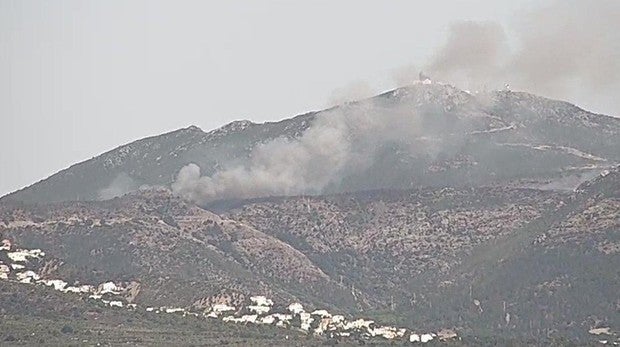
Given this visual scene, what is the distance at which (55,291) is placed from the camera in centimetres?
12400

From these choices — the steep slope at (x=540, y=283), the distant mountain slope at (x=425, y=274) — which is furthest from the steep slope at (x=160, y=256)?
the steep slope at (x=540, y=283)

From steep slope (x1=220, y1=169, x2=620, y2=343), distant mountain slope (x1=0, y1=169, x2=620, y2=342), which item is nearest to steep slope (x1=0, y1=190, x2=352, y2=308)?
distant mountain slope (x1=0, y1=169, x2=620, y2=342)

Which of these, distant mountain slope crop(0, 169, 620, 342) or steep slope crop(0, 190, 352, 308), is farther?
steep slope crop(0, 190, 352, 308)

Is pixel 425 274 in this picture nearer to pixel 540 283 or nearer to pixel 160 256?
pixel 540 283

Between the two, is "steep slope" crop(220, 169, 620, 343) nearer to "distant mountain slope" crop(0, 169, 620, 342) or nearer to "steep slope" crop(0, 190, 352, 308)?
"distant mountain slope" crop(0, 169, 620, 342)

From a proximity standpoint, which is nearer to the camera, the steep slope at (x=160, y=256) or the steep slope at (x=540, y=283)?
the steep slope at (x=540, y=283)

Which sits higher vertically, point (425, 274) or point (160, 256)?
point (160, 256)

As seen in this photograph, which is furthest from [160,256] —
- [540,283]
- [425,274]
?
[540,283]

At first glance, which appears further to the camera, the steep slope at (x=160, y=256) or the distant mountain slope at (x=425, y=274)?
the steep slope at (x=160, y=256)

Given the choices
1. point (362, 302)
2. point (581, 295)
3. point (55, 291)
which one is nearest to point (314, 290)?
point (362, 302)

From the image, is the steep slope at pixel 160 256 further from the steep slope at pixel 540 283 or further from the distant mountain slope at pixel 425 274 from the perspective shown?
the steep slope at pixel 540 283

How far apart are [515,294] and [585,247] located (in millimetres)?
13648

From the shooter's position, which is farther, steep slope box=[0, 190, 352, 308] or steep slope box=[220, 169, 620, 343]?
steep slope box=[0, 190, 352, 308]

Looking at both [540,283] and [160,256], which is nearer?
[540,283]
